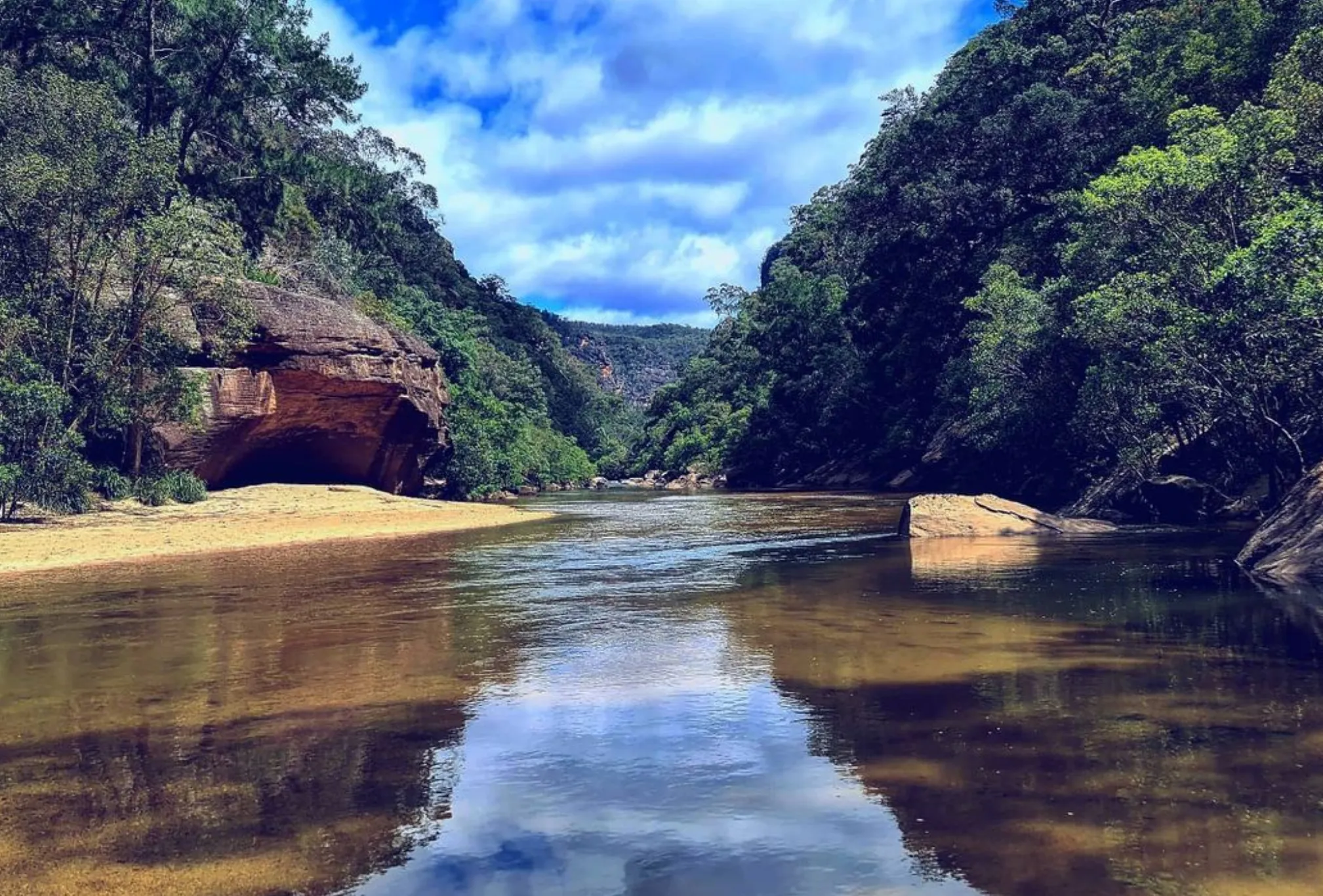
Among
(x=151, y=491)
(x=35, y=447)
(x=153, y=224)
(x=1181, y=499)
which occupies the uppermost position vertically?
(x=153, y=224)

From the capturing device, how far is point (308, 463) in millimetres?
36562

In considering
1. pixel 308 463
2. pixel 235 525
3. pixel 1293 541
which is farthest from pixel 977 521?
pixel 308 463

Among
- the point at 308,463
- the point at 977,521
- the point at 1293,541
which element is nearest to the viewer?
the point at 1293,541

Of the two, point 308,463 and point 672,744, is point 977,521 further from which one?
point 308,463

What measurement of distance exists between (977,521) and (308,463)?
84.0 ft

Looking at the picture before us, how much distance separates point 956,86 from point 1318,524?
158 feet

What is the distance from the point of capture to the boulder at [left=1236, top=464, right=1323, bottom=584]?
13.5 m

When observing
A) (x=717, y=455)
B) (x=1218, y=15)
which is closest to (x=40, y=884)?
(x=1218, y=15)

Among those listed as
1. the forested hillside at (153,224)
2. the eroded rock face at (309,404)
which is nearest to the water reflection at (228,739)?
the forested hillside at (153,224)

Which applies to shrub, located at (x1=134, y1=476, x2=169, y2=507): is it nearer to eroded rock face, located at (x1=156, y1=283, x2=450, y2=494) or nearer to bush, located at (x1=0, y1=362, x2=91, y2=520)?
eroded rock face, located at (x1=156, y1=283, x2=450, y2=494)

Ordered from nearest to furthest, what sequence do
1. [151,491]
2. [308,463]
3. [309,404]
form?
1. [151,491]
2. [309,404]
3. [308,463]

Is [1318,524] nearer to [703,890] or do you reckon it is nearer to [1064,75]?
[703,890]

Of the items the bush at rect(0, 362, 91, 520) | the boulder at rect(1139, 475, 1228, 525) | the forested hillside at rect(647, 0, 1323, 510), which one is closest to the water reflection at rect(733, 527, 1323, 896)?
A: the forested hillside at rect(647, 0, 1323, 510)

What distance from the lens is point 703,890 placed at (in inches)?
162
